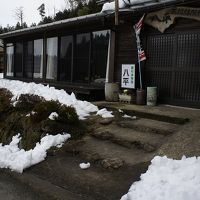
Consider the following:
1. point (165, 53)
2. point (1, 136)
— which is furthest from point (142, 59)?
point (1, 136)

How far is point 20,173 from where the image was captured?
20.5 feet

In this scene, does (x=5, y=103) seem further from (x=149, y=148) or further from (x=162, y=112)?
(x=149, y=148)

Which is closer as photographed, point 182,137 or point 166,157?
point 166,157

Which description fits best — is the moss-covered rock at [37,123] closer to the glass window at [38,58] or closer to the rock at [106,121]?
the rock at [106,121]

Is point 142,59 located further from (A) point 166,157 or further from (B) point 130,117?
(A) point 166,157

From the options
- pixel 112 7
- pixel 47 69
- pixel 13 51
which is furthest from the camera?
pixel 13 51

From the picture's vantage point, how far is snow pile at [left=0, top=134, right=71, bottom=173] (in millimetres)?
6512

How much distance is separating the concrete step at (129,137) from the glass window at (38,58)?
9343 millimetres

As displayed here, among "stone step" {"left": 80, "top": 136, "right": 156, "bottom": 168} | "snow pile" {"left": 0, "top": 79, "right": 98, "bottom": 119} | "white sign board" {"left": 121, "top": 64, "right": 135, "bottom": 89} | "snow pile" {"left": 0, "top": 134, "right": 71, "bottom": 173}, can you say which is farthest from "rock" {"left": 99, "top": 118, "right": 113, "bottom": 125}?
"white sign board" {"left": 121, "top": 64, "right": 135, "bottom": 89}

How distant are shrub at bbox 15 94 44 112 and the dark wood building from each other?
7.08ft

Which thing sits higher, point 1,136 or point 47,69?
point 47,69

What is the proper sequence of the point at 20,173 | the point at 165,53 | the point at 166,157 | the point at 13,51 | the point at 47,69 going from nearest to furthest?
the point at 166,157
the point at 20,173
the point at 165,53
the point at 47,69
the point at 13,51

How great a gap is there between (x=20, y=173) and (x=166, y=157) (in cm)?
262

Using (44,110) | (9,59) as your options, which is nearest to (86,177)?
(44,110)
